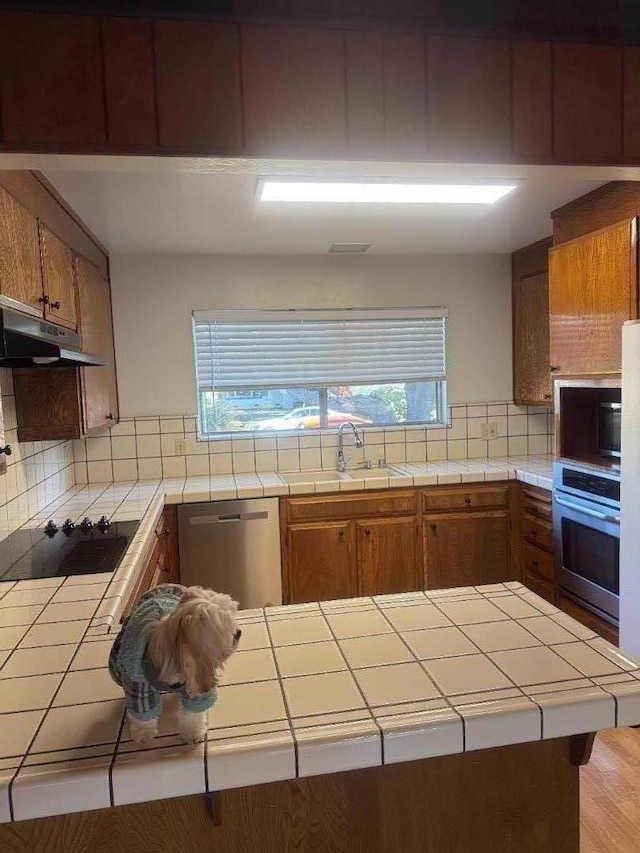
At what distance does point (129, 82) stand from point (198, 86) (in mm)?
123

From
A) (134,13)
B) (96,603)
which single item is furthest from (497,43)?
(96,603)

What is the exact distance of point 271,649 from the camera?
118 centimetres

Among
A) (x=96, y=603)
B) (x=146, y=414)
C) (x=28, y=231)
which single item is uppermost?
(x=28, y=231)

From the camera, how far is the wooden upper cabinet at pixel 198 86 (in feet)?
3.42

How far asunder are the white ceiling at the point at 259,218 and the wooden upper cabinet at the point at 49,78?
640 millimetres

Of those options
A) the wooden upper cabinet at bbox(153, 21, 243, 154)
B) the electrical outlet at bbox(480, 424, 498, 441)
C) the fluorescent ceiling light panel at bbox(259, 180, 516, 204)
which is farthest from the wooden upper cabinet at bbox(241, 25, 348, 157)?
the electrical outlet at bbox(480, 424, 498, 441)

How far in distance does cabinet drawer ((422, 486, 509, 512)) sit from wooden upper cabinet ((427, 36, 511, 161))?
238 cm

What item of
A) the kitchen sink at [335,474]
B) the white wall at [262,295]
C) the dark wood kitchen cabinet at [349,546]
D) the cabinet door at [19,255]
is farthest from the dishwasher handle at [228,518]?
the cabinet door at [19,255]

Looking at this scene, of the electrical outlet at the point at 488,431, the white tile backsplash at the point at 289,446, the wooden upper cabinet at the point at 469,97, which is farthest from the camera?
the electrical outlet at the point at 488,431

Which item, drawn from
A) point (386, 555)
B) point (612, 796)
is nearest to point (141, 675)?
point (612, 796)

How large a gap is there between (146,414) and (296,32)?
280cm

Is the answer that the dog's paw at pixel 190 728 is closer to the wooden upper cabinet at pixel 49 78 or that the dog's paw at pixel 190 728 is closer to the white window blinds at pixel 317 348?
the wooden upper cabinet at pixel 49 78

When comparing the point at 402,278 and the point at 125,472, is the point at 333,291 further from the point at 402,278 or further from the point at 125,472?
the point at 125,472

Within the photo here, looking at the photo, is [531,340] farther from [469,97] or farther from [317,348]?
[469,97]
